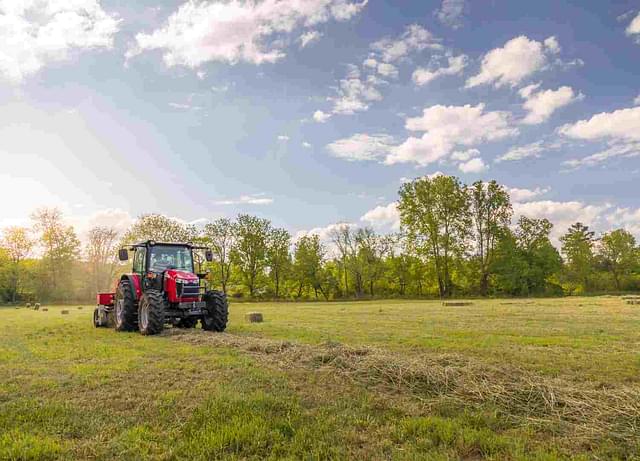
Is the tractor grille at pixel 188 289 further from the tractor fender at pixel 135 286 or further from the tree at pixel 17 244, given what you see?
the tree at pixel 17 244

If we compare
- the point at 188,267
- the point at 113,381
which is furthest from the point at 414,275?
the point at 113,381

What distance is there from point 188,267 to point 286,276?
156ft

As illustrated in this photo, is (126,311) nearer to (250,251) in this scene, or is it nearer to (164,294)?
(164,294)

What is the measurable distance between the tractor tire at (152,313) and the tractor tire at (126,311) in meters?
1.04

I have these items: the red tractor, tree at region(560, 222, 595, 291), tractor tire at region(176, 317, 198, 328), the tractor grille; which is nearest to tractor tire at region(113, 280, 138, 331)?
the red tractor

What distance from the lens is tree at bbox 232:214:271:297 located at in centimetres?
5809

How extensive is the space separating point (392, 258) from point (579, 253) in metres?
24.8

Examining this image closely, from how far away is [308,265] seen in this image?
6269cm

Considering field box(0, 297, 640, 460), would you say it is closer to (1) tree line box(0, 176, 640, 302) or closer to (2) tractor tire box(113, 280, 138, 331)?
(2) tractor tire box(113, 280, 138, 331)

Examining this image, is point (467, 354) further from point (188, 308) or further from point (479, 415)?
point (188, 308)

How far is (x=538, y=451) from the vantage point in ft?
12.2

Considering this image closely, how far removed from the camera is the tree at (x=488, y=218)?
2138 inches

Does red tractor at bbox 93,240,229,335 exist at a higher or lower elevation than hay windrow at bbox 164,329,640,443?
higher

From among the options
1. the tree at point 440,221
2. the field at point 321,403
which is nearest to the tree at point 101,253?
the tree at point 440,221
